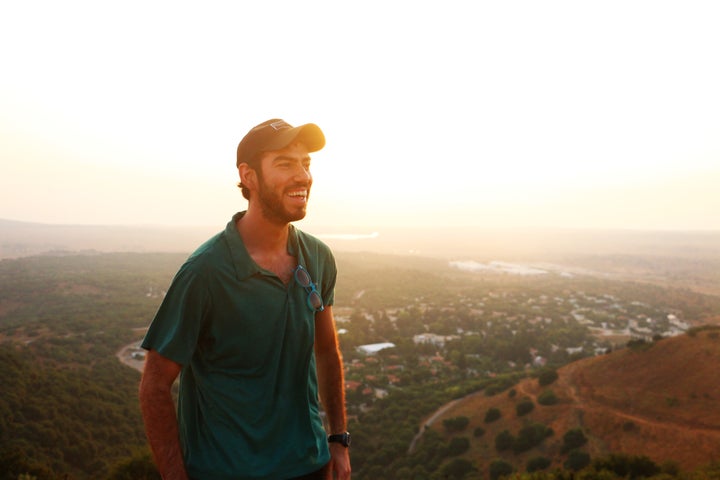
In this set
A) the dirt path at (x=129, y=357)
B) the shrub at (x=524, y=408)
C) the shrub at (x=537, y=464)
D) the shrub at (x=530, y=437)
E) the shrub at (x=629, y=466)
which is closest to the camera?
the shrub at (x=629, y=466)

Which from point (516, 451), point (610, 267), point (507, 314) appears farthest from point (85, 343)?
point (610, 267)

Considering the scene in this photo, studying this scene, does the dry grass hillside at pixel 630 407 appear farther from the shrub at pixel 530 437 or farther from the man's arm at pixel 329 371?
the man's arm at pixel 329 371

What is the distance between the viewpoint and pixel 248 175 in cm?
212

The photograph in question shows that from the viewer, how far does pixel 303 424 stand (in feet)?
7.00

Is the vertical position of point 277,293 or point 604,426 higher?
point 277,293

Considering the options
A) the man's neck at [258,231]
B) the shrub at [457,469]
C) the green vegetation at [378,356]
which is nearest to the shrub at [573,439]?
the green vegetation at [378,356]

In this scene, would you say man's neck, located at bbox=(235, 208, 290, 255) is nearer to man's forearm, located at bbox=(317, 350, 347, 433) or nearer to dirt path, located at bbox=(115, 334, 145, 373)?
man's forearm, located at bbox=(317, 350, 347, 433)

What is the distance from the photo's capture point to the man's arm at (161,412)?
180 cm

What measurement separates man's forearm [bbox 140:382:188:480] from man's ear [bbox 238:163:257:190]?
972 millimetres

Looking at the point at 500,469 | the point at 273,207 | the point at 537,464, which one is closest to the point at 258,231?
the point at 273,207

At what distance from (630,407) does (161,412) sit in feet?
103

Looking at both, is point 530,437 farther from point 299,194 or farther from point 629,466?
point 299,194

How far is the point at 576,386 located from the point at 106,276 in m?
92.5

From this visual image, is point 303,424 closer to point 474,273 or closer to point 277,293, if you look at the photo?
point 277,293
